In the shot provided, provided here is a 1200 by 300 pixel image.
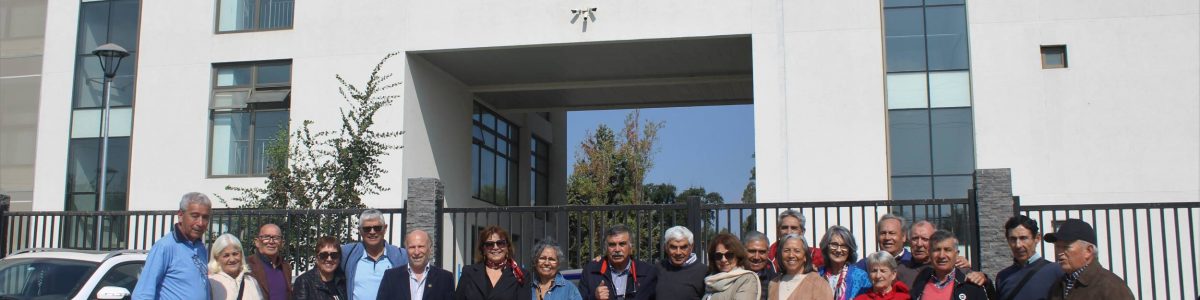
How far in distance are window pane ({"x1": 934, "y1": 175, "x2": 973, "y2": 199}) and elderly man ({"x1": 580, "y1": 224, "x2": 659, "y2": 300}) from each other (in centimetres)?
1254

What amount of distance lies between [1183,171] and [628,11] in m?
10.1

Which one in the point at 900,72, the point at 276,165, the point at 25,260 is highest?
the point at 900,72

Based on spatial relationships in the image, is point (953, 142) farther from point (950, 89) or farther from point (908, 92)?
point (908, 92)

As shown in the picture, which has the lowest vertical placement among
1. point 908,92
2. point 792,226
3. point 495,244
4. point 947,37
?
point 495,244

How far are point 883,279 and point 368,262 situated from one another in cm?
377

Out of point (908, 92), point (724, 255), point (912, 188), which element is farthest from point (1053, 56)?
point (724, 255)

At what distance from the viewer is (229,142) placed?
22422mm

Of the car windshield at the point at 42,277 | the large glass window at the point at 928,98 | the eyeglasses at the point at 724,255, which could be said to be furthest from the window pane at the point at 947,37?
the car windshield at the point at 42,277

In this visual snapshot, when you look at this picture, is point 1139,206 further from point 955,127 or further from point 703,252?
point 955,127

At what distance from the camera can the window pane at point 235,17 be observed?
22484 millimetres

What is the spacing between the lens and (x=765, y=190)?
1991cm

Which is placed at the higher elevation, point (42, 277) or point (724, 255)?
point (724, 255)

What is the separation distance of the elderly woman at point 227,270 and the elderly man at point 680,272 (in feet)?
9.67

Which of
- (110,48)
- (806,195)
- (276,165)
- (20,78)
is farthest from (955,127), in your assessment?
(20,78)
